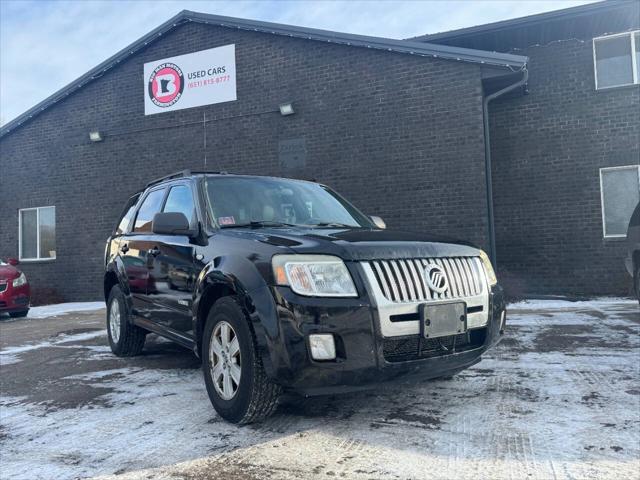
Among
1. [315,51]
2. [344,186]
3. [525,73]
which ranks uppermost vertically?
[315,51]

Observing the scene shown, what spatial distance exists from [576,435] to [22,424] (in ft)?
11.3

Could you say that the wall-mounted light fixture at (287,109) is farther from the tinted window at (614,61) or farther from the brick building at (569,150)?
the tinted window at (614,61)

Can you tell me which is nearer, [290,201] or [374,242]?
[374,242]

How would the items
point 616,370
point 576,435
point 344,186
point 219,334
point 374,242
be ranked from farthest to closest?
point 344,186 < point 616,370 < point 219,334 < point 374,242 < point 576,435

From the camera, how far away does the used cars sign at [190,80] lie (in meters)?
12.3

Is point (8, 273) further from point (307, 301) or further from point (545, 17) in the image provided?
point (545, 17)

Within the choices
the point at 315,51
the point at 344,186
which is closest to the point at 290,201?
the point at 344,186

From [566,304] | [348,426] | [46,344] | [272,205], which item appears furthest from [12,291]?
[566,304]

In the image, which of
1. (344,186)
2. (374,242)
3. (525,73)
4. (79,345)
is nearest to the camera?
(374,242)

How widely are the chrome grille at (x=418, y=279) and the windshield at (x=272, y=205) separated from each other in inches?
42.0

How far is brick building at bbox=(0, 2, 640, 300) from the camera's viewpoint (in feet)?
33.1

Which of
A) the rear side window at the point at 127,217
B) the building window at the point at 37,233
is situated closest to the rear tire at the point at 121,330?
the rear side window at the point at 127,217

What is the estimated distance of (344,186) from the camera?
1097 cm

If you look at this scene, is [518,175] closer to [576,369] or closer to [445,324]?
[576,369]
